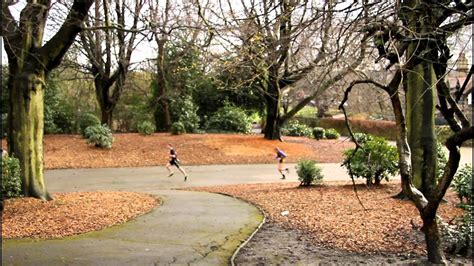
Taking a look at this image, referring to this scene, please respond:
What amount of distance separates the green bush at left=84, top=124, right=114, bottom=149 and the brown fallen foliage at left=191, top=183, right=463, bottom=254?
12.1 metres

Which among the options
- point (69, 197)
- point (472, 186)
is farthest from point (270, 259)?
point (69, 197)

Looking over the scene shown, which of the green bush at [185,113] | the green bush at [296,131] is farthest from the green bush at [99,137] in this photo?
the green bush at [296,131]

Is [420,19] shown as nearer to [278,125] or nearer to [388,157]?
[388,157]

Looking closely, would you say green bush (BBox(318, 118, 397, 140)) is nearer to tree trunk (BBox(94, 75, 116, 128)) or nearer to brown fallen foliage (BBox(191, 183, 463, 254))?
tree trunk (BBox(94, 75, 116, 128))

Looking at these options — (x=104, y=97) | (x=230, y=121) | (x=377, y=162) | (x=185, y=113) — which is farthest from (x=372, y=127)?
(x=377, y=162)

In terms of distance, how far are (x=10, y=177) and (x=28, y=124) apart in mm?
1190

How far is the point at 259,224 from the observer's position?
862 cm

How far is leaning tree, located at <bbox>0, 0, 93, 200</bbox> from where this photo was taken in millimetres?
9891

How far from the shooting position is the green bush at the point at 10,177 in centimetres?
939

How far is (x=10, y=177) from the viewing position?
31.0ft

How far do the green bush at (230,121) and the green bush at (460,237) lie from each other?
25.9 m

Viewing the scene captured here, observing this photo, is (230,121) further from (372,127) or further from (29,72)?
(29,72)

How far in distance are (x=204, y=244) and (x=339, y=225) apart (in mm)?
2504

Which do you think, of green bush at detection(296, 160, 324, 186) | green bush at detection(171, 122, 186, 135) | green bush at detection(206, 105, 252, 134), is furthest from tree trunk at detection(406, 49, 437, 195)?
green bush at detection(206, 105, 252, 134)
